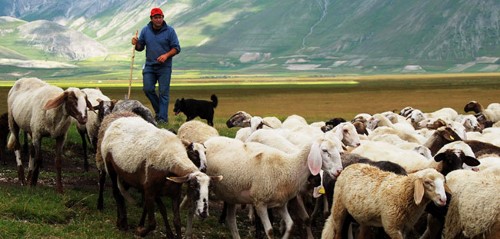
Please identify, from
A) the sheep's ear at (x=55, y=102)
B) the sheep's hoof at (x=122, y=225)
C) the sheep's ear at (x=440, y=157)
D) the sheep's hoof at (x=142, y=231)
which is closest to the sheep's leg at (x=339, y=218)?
the sheep's ear at (x=440, y=157)

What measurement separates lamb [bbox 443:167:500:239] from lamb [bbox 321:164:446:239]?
46cm

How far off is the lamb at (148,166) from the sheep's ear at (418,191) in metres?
3.09

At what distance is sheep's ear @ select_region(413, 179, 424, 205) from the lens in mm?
9906

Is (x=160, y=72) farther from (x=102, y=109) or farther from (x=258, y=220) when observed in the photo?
(x=258, y=220)

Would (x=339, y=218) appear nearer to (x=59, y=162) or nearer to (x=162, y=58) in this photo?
(x=59, y=162)

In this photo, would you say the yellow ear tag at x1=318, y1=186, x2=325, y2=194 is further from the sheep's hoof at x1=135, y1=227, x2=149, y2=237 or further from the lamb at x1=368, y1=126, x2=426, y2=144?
the lamb at x1=368, y1=126, x2=426, y2=144

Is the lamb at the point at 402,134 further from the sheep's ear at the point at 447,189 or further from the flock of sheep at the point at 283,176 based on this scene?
the sheep's ear at the point at 447,189

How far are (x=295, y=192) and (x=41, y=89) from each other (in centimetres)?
608

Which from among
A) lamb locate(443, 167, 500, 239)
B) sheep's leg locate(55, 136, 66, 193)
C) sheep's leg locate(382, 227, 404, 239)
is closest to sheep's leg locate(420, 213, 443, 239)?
lamb locate(443, 167, 500, 239)

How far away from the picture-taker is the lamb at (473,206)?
10.1m

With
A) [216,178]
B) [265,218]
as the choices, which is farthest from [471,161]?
[216,178]

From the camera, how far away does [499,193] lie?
1016cm

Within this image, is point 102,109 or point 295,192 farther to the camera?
point 102,109

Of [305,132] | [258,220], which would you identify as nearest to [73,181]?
[258,220]
